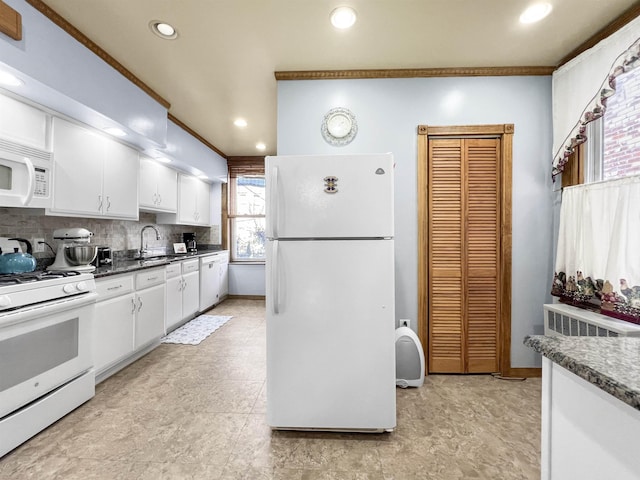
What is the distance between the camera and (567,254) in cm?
220

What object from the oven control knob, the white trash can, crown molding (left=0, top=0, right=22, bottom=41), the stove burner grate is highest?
crown molding (left=0, top=0, right=22, bottom=41)

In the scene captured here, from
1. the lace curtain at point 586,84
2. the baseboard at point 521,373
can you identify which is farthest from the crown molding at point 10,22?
the baseboard at point 521,373

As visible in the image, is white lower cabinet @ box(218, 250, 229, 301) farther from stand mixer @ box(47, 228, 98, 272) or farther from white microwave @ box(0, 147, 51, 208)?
white microwave @ box(0, 147, 51, 208)

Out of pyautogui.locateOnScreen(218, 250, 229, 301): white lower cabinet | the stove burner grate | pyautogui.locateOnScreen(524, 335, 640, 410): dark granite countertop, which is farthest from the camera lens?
pyautogui.locateOnScreen(218, 250, 229, 301): white lower cabinet

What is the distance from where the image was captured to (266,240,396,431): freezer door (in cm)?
170

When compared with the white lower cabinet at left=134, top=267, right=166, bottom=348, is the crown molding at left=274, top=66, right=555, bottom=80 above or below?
above

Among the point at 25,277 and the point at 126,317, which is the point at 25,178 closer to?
the point at 25,277

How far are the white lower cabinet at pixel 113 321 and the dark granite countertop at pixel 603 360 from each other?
282 centimetres

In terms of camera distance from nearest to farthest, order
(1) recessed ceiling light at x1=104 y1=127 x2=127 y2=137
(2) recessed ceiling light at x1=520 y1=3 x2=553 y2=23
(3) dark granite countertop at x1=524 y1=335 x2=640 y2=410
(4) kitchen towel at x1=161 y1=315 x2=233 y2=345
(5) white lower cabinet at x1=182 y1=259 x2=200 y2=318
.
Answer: (3) dark granite countertop at x1=524 y1=335 x2=640 y2=410
(2) recessed ceiling light at x1=520 y1=3 x2=553 y2=23
(1) recessed ceiling light at x1=104 y1=127 x2=127 y2=137
(4) kitchen towel at x1=161 y1=315 x2=233 y2=345
(5) white lower cabinet at x1=182 y1=259 x2=200 y2=318

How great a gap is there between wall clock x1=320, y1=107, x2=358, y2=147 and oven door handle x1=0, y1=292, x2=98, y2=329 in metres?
2.21

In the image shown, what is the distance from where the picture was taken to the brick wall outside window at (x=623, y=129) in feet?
Result: 5.88

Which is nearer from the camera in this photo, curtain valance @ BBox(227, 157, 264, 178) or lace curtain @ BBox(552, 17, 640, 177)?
lace curtain @ BBox(552, 17, 640, 177)

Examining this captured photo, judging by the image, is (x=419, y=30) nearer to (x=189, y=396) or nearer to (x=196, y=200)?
(x=189, y=396)

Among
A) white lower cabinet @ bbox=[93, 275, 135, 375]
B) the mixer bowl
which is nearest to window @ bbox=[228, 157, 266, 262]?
white lower cabinet @ bbox=[93, 275, 135, 375]
